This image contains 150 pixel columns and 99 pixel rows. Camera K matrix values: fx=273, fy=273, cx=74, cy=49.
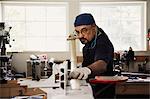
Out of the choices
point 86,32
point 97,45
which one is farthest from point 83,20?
point 97,45

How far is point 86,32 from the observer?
2.46m

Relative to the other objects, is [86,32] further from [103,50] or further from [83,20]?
[103,50]

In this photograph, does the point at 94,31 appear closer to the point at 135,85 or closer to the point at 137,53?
the point at 135,85

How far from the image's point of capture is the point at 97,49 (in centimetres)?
233

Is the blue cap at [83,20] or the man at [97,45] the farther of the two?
the blue cap at [83,20]

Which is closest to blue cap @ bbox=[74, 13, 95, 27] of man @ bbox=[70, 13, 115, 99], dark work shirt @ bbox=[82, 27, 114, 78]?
man @ bbox=[70, 13, 115, 99]

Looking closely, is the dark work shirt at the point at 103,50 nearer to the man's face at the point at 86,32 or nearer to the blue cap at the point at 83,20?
the man's face at the point at 86,32

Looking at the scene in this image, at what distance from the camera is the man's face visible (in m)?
2.41

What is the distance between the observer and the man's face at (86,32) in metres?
2.41

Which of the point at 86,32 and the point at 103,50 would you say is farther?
the point at 86,32

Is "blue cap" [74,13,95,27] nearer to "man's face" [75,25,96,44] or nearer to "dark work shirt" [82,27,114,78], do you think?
"man's face" [75,25,96,44]

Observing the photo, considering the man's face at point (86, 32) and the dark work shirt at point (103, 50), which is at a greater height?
the man's face at point (86, 32)

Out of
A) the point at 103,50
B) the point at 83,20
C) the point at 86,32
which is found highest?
the point at 83,20

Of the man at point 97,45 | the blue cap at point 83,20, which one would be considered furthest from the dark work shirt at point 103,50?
the blue cap at point 83,20
